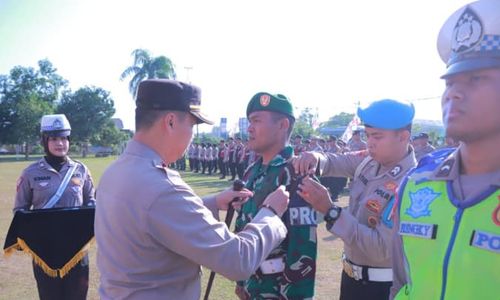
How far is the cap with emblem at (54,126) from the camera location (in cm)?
428

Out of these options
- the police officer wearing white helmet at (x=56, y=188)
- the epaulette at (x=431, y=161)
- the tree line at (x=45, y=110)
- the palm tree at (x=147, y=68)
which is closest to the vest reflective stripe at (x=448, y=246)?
the epaulette at (x=431, y=161)

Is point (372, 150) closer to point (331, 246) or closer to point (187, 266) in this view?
point (187, 266)

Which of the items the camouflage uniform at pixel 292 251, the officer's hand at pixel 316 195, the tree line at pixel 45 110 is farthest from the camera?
the tree line at pixel 45 110

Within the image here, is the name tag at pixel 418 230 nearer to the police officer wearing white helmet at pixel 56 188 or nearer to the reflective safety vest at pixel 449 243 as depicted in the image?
the reflective safety vest at pixel 449 243

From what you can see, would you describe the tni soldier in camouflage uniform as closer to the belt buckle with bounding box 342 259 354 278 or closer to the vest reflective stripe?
the belt buckle with bounding box 342 259 354 278

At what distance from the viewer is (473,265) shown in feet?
4.50

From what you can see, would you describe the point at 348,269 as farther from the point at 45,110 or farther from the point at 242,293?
the point at 45,110

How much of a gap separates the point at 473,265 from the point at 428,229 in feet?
0.69

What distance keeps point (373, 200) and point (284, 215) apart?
1.94 feet

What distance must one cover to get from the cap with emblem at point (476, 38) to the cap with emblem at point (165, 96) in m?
1.23

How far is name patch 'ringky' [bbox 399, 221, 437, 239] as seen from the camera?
5.03 ft

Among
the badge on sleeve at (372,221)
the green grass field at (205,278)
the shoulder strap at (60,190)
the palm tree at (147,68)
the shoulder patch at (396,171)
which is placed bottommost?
the green grass field at (205,278)

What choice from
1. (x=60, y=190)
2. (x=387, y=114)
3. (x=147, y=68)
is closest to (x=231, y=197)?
(x=387, y=114)

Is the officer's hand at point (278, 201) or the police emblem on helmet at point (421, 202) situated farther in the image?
the officer's hand at point (278, 201)
